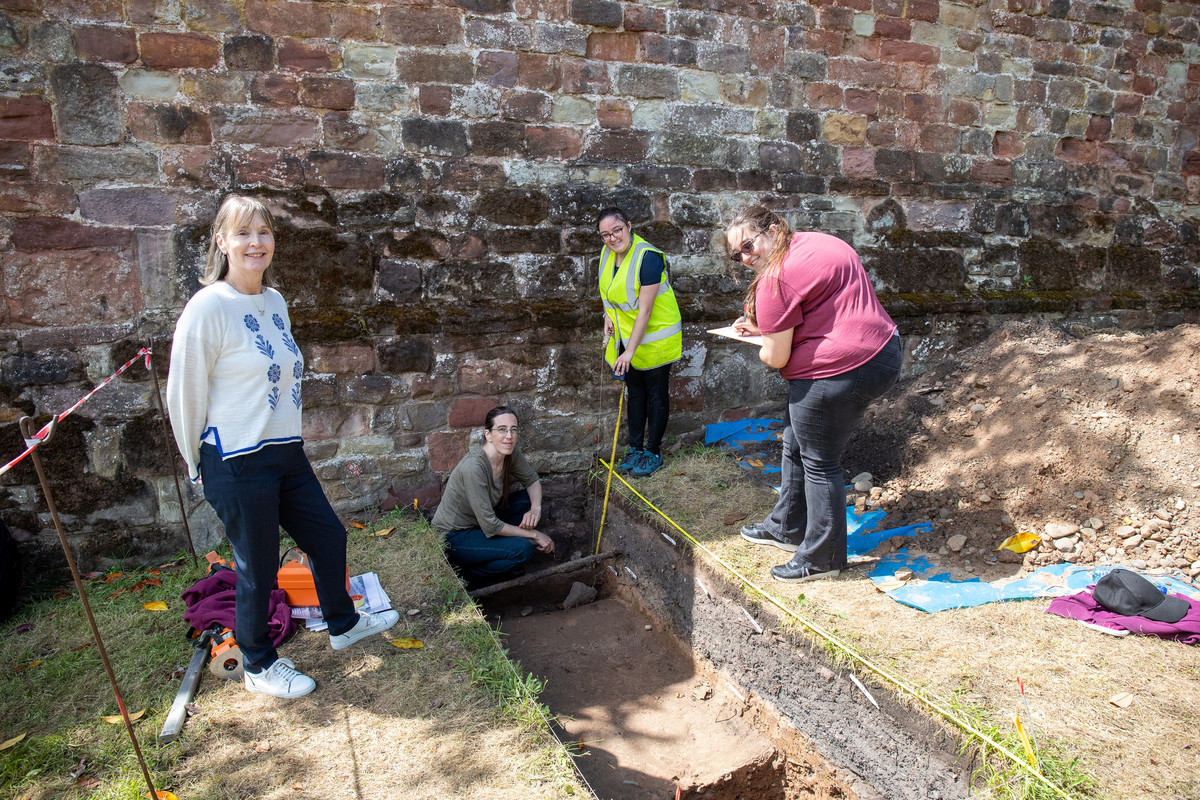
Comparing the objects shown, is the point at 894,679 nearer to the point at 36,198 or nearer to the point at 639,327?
the point at 639,327

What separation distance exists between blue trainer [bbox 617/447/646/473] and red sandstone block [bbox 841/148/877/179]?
8.53 ft

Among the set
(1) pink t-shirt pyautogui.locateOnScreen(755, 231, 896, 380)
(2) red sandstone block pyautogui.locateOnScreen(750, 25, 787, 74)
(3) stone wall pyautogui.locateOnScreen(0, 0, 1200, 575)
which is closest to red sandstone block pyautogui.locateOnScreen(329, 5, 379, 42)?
(3) stone wall pyautogui.locateOnScreen(0, 0, 1200, 575)

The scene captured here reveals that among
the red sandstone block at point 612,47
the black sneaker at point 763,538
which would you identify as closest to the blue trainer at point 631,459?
the black sneaker at point 763,538

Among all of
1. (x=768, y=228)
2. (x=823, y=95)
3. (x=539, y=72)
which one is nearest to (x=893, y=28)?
(x=823, y=95)

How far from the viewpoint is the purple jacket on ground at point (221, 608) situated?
10.9ft

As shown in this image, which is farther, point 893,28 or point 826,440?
point 893,28

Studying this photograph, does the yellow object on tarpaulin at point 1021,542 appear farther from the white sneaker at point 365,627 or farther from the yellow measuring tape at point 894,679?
the white sneaker at point 365,627

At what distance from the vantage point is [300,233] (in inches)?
168

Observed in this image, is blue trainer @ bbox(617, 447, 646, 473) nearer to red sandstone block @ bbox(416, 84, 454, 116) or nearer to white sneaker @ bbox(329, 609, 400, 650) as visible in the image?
white sneaker @ bbox(329, 609, 400, 650)

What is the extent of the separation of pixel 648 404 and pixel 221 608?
8.91 ft

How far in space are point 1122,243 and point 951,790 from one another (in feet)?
19.3

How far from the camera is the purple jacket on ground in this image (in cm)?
331

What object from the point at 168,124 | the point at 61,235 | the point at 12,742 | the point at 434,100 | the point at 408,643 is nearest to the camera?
the point at 12,742

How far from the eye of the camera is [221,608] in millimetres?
3389
